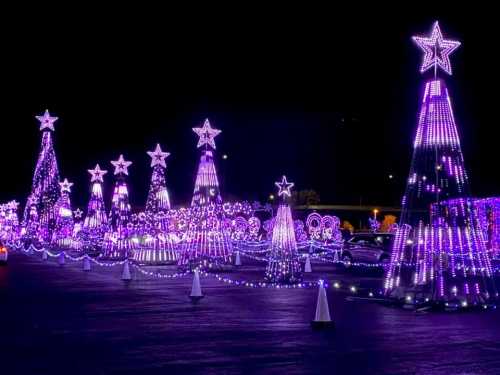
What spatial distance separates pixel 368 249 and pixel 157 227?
1111cm

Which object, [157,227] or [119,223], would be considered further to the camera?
[119,223]

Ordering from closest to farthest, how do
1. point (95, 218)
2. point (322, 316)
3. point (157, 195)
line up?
point (322, 316)
point (157, 195)
point (95, 218)

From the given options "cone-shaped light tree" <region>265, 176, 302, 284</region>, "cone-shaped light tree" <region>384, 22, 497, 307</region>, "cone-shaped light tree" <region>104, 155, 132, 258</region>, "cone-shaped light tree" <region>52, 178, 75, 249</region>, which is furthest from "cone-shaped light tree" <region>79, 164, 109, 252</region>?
"cone-shaped light tree" <region>384, 22, 497, 307</region>

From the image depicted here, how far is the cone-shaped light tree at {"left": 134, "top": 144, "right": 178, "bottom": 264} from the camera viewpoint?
36.0 m

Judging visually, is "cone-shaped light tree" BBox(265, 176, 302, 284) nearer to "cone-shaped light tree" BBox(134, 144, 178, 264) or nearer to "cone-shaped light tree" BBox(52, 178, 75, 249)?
"cone-shaped light tree" BBox(134, 144, 178, 264)

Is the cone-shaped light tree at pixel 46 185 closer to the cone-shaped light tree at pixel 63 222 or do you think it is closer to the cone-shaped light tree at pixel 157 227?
the cone-shaped light tree at pixel 63 222

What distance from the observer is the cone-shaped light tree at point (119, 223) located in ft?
127

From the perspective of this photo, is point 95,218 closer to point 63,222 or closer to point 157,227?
point 63,222

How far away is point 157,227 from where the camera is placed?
36.6 m

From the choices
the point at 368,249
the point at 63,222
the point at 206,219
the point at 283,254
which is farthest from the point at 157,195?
the point at 63,222

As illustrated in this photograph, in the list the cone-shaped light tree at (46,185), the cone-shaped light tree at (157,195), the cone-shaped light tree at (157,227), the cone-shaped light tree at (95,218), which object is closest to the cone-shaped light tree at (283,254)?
the cone-shaped light tree at (157,227)

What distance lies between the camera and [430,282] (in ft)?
51.6

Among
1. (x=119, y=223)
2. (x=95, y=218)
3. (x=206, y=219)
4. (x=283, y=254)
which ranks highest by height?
(x=95, y=218)

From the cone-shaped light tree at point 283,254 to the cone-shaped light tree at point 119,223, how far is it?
1692 centimetres
